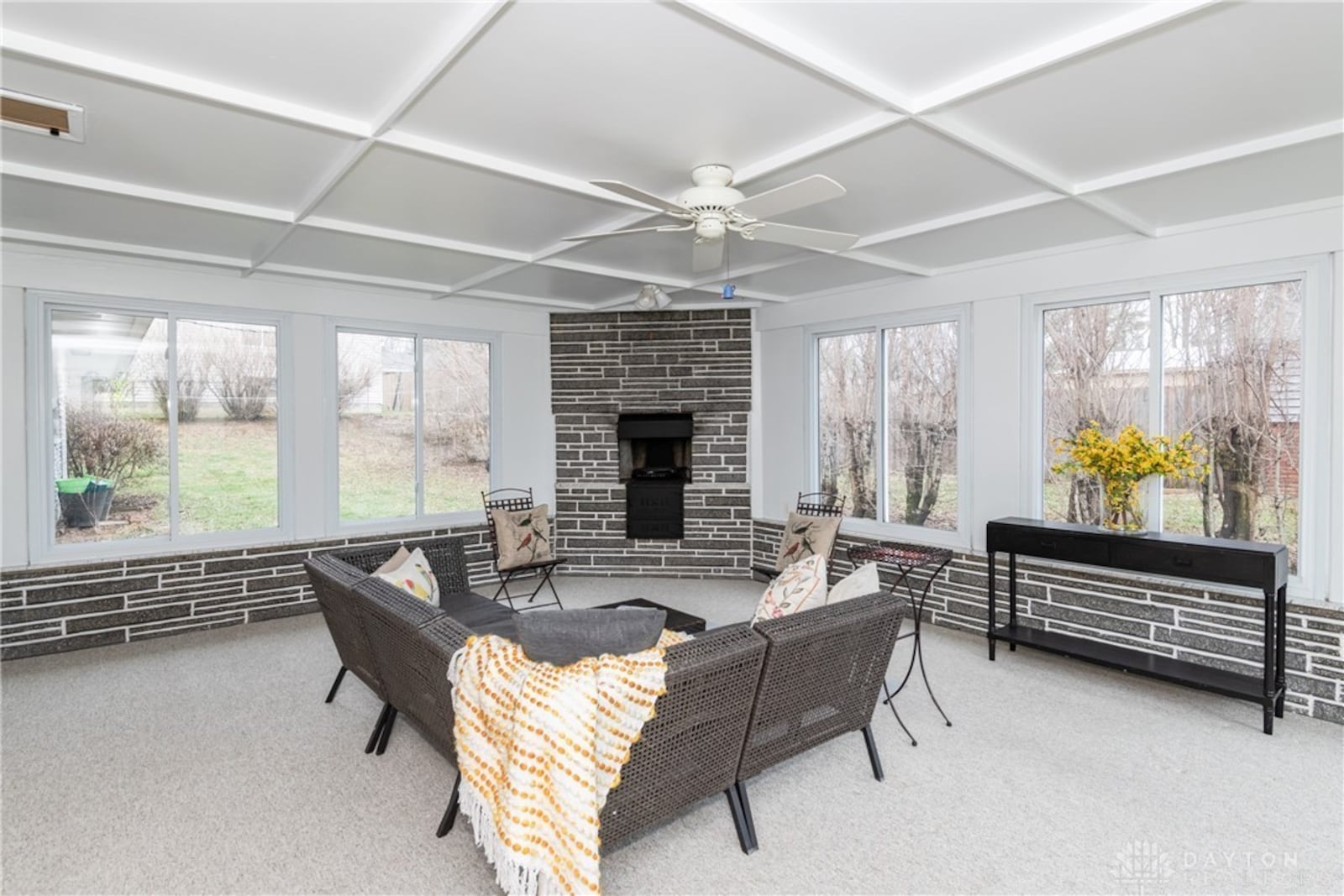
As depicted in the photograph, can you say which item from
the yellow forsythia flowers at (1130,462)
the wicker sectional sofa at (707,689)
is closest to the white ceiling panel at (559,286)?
the wicker sectional sofa at (707,689)

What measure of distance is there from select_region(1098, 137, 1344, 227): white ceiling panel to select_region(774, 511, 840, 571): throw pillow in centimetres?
257

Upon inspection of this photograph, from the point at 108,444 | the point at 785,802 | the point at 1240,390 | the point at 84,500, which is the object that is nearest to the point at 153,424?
the point at 108,444

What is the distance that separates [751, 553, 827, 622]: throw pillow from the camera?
9.12 ft

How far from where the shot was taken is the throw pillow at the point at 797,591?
278cm

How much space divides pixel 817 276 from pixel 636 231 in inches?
101

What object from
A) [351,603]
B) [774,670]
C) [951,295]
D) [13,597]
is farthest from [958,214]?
[13,597]

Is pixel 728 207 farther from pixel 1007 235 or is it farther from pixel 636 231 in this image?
pixel 1007 235

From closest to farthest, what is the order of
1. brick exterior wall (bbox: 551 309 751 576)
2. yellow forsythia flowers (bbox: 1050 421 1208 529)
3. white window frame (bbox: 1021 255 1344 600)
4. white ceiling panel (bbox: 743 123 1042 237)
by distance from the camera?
1. white ceiling panel (bbox: 743 123 1042 237)
2. white window frame (bbox: 1021 255 1344 600)
3. yellow forsythia flowers (bbox: 1050 421 1208 529)
4. brick exterior wall (bbox: 551 309 751 576)

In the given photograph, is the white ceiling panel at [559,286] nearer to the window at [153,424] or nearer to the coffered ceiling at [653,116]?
the coffered ceiling at [653,116]

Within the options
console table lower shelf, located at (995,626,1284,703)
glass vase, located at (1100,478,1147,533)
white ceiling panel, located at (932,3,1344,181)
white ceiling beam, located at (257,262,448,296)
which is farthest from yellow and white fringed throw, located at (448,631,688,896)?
white ceiling beam, located at (257,262,448,296)

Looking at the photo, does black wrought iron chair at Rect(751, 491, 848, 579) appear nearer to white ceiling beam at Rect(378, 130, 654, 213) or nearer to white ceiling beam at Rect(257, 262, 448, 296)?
white ceiling beam at Rect(378, 130, 654, 213)

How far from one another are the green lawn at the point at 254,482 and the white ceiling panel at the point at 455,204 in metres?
2.31

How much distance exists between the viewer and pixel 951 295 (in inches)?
193

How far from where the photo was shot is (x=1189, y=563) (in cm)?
343
